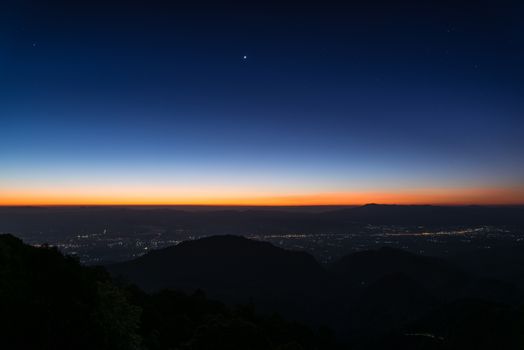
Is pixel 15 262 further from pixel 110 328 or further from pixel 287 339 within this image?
pixel 287 339

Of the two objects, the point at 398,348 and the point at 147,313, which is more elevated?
the point at 147,313

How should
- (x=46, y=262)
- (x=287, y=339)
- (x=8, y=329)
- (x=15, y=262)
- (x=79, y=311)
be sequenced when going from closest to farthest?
(x=8, y=329) < (x=79, y=311) < (x=15, y=262) < (x=46, y=262) < (x=287, y=339)

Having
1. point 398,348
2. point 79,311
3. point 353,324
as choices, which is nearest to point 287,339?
point 79,311

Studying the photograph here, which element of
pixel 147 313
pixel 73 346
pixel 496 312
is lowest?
pixel 496 312

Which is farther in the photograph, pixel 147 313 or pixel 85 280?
pixel 147 313

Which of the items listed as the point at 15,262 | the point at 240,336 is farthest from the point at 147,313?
the point at 15,262

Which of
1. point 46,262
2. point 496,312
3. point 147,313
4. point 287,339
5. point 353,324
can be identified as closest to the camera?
point 46,262

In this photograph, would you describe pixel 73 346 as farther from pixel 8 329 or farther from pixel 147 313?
pixel 147 313

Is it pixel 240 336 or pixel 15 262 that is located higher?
pixel 15 262

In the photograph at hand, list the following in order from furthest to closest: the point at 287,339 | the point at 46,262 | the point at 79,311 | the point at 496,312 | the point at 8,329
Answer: the point at 496,312 < the point at 287,339 < the point at 46,262 < the point at 79,311 < the point at 8,329
